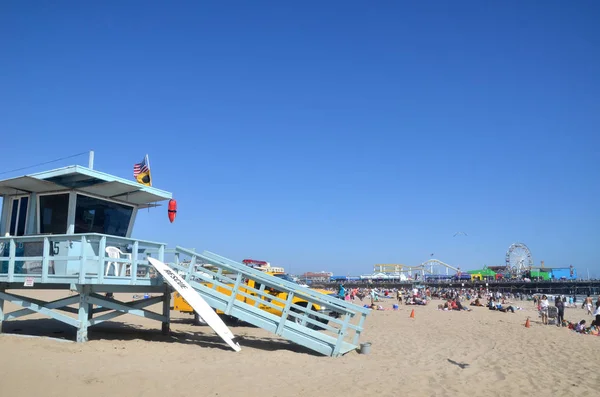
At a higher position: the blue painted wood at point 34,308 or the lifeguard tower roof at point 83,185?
the lifeguard tower roof at point 83,185

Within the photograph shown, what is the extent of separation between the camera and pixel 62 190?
1098 cm

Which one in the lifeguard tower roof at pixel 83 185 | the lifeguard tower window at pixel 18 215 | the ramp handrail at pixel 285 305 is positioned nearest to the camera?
the ramp handrail at pixel 285 305

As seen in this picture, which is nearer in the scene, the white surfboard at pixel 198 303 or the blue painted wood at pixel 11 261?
the white surfboard at pixel 198 303

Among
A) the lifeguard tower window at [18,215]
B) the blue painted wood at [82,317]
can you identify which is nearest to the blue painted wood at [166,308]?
the blue painted wood at [82,317]

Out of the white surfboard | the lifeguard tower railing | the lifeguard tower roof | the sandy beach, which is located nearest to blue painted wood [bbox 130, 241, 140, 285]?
the lifeguard tower railing

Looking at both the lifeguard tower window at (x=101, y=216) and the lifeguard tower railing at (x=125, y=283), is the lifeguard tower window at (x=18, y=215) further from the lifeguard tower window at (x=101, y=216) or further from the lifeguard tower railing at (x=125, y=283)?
the lifeguard tower window at (x=101, y=216)

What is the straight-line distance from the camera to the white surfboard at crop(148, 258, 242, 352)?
29.9ft

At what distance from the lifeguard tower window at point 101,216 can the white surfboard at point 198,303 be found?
2.64m

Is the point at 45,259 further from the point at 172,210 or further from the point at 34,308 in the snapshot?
the point at 172,210

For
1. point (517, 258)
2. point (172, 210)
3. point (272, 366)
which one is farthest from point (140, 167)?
point (517, 258)

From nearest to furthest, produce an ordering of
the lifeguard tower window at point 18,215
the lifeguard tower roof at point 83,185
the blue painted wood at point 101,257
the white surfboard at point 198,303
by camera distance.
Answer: the blue painted wood at point 101,257
the white surfboard at point 198,303
the lifeguard tower roof at point 83,185
the lifeguard tower window at point 18,215

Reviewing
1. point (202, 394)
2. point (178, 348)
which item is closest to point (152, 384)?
point (202, 394)

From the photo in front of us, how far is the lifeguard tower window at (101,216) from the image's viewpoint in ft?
36.4

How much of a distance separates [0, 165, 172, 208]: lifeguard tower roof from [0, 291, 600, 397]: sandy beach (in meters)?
3.68
